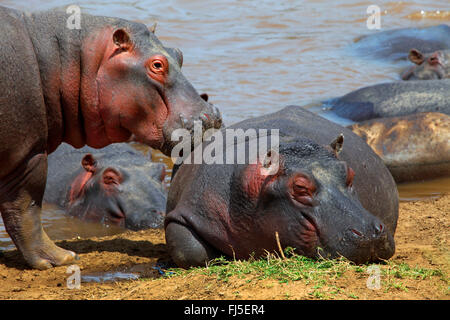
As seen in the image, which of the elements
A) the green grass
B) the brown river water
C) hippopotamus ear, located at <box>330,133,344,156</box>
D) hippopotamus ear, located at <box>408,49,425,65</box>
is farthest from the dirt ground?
hippopotamus ear, located at <box>408,49,425,65</box>

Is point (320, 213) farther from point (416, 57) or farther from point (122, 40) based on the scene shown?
point (416, 57)

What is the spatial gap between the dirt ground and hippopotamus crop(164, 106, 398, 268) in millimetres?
328

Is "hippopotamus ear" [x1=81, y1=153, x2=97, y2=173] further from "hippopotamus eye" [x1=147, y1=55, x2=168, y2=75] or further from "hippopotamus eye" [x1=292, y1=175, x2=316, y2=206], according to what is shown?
"hippopotamus eye" [x1=292, y1=175, x2=316, y2=206]

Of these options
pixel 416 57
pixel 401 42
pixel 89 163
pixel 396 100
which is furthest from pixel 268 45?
pixel 89 163

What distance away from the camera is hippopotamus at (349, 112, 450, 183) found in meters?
8.48

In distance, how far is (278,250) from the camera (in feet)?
15.4

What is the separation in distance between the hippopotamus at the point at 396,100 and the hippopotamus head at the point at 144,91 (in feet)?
18.6

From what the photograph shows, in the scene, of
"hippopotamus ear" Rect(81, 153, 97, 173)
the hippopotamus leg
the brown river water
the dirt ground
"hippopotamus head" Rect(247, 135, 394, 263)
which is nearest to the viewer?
the dirt ground

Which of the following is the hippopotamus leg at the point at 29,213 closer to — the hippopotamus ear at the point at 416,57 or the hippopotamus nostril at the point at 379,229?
the hippopotamus nostril at the point at 379,229

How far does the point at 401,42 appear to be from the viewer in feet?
51.1

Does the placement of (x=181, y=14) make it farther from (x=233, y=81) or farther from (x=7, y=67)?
(x=7, y=67)

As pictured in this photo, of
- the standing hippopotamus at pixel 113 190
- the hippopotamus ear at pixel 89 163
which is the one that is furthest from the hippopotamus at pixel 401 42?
the hippopotamus ear at pixel 89 163

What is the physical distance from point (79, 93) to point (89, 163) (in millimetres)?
2653
